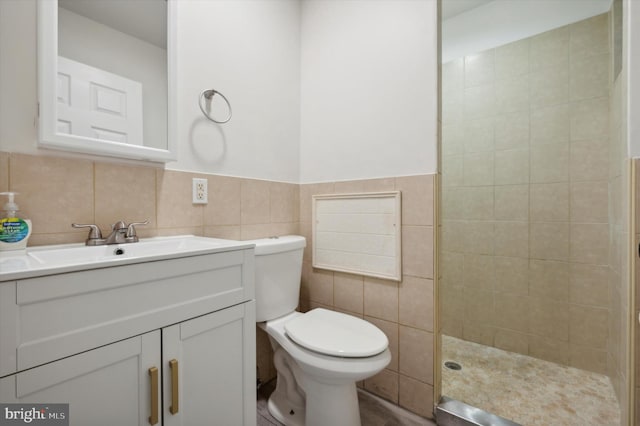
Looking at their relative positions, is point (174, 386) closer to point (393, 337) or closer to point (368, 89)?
point (393, 337)

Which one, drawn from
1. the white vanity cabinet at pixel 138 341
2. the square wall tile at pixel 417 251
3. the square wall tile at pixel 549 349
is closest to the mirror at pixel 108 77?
the white vanity cabinet at pixel 138 341

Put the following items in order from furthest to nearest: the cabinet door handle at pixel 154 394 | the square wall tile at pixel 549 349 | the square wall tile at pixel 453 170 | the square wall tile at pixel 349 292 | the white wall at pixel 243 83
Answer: the square wall tile at pixel 453 170, the square wall tile at pixel 549 349, the square wall tile at pixel 349 292, the white wall at pixel 243 83, the cabinet door handle at pixel 154 394

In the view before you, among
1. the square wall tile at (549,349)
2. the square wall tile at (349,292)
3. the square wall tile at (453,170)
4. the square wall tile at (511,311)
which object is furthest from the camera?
the square wall tile at (453,170)

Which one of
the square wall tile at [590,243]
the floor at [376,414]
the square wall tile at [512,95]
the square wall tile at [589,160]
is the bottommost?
the floor at [376,414]

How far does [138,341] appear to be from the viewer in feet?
2.46

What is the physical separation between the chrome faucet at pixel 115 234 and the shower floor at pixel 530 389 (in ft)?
5.49

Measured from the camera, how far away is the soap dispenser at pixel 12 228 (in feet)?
2.69

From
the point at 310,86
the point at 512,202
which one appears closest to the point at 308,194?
the point at 310,86

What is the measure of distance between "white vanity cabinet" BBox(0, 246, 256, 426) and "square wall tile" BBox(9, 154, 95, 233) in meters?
0.45

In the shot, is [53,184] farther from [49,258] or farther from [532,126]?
[532,126]

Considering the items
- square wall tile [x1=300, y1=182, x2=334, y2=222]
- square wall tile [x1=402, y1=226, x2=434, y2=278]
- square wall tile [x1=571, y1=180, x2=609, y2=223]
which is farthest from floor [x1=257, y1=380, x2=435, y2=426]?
square wall tile [x1=571, y1=180, x2=609, y2=223]

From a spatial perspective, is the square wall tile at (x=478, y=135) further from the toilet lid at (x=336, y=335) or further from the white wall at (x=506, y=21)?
the toilet lid at (x=336, y=335)

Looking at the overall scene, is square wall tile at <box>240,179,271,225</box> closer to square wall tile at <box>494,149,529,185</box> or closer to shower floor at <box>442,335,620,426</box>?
shower floor at <box>442,335,620,426</box>

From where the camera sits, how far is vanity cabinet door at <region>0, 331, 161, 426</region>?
1.99ft
